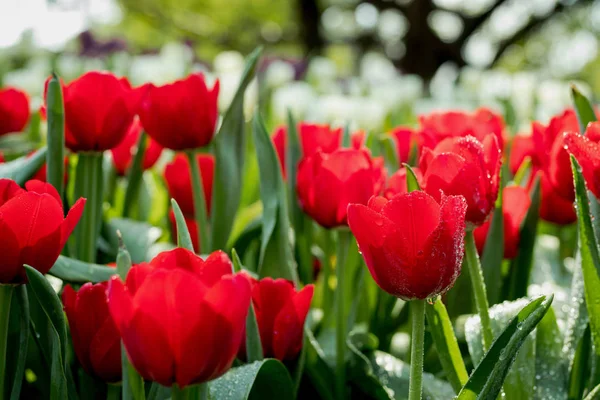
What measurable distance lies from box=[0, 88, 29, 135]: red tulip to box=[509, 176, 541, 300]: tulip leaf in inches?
33.5

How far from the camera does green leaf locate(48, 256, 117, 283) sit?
752 millimetres

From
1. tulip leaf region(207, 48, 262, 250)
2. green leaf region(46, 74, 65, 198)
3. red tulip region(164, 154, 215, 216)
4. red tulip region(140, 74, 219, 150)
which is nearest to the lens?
green leaf region(46, 74, 65, 198)

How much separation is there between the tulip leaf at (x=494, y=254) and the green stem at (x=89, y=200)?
49 centimetres

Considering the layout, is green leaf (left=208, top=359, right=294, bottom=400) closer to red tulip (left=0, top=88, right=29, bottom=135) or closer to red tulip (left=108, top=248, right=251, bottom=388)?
red tulip (left=108, top=248, right=251, bottom=388)

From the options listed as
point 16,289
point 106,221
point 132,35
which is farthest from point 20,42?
point 132,35

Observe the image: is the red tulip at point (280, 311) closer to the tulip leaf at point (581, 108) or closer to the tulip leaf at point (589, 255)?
the tulip leaf at point (589, 255)

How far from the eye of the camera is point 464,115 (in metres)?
1.05

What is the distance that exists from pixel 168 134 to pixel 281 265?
242mm

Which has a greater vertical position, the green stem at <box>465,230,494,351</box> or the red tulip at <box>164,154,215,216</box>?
the green stem at <box>465,230,494,351</box>

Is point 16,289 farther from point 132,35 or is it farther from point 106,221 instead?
point 132,35

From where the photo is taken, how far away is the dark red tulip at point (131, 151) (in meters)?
1.29

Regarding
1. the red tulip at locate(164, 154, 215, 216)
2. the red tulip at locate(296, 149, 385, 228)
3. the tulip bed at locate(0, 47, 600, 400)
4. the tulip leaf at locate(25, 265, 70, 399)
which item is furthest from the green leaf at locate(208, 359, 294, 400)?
the red tulip at locate(164, 154, 215, 216)

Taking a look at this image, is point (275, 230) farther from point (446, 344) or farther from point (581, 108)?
point (581, 108)

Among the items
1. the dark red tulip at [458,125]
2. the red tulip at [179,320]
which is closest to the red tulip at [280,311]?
the red tulip at [179,320]
